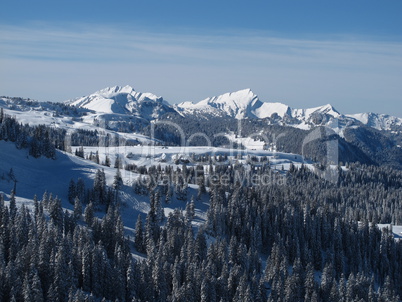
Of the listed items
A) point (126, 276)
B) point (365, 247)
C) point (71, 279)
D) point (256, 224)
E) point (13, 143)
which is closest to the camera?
point (71, 279)

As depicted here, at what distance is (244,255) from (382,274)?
2609 inches

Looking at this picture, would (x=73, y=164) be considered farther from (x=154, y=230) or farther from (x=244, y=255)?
(x=244, y=255)

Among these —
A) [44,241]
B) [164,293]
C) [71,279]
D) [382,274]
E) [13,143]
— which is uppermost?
[13,143]

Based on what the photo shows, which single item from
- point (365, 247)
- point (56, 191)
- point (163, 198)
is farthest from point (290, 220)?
point (56, 191)

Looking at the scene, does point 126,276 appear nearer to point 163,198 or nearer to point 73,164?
point 163,198

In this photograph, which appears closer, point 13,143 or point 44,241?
point 44,241

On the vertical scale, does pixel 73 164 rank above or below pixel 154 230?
above

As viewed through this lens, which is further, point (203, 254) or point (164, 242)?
point (164, 242)

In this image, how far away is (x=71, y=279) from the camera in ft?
267

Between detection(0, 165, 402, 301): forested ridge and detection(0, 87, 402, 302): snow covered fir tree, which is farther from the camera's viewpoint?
detection(0, 87, 402, 302): snow covered fir tree

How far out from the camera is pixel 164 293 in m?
92.7

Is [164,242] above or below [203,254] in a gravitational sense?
above

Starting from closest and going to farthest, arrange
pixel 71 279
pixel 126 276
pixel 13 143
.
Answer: pixel 71 279 < pixel 126 276 < pixel 13 143

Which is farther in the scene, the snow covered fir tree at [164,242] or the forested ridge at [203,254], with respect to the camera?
the snow covered fir tree at [164,242]
